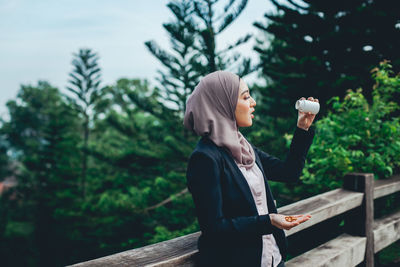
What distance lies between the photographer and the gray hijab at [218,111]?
1238 millimetres

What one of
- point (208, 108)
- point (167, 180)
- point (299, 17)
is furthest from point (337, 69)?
point (208, 108)

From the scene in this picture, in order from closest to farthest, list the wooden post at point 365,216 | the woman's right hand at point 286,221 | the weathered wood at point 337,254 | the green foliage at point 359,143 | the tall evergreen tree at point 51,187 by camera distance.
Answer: the woman's right hand at point 286,221
the weathered wood at point 337,254
the wooden post at point 365,216
the green foliage at point 359,143
the tall evergreen tree at point 51,187

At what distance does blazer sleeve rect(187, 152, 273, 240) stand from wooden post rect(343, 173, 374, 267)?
1.63 metres

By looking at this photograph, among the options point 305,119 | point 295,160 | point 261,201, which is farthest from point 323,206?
point 261,201

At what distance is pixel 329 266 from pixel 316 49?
564cm

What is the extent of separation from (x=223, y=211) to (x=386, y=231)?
2.09 meters

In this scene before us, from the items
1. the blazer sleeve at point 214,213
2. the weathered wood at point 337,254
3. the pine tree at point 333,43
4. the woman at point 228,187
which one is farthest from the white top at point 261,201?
the pine tree at point 333,43

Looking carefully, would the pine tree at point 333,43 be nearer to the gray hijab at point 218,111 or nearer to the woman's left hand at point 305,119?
the woman's left hand at point 305,119

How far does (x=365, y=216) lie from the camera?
2.39 meters

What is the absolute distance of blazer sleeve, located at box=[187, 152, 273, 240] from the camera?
1.10 meters

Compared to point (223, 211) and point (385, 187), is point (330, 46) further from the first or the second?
point (223, 211)

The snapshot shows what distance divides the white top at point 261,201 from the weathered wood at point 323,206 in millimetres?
460

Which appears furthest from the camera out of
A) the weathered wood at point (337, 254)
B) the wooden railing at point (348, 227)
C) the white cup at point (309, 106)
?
the weathered wood at point (337, 254)

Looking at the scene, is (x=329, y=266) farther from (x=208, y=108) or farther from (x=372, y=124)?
(x=372, y=124)
